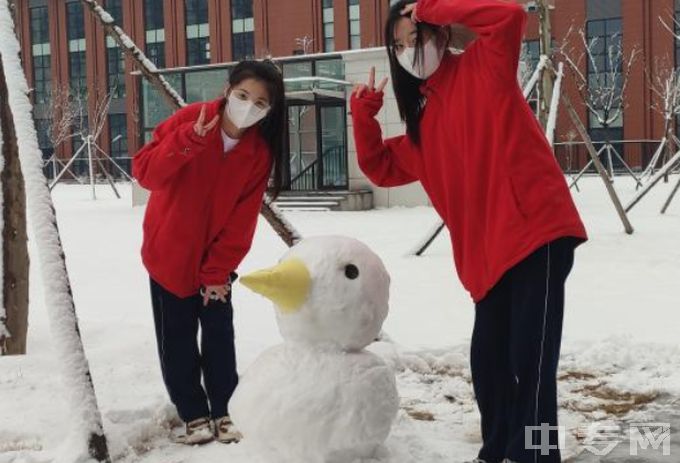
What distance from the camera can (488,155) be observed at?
7.84 ft

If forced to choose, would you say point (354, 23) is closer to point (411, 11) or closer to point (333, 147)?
point (333, 147)

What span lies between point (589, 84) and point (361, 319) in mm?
31195

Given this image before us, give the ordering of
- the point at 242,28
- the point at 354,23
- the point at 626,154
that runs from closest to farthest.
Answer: the point at 626,154 → the point at 354,23 → the point at 242,28

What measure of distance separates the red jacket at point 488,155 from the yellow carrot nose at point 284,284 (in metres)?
0.51

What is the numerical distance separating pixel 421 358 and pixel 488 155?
2210 millimetres

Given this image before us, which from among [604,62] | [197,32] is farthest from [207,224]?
[197,32]

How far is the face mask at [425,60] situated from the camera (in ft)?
8.17

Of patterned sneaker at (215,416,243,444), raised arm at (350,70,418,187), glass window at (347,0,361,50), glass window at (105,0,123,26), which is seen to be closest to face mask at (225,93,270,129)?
raised arm at (350,70,418,187)

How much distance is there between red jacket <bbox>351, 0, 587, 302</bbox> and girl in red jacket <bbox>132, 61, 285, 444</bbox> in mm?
690

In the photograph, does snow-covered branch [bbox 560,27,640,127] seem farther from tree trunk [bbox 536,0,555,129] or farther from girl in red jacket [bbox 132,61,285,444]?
girl in red jacket [bbox 132,61,285,444]

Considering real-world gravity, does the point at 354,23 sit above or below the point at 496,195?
above

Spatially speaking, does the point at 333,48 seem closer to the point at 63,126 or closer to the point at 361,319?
the point at 63,126

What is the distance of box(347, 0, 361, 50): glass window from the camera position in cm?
3612

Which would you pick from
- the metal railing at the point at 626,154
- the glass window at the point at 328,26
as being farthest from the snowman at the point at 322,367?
the glass window at the point at 328,26
